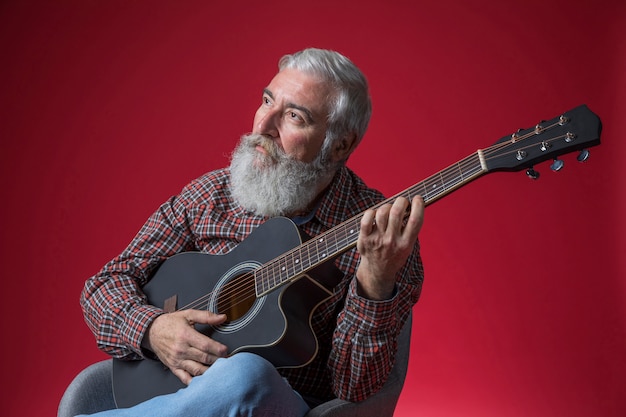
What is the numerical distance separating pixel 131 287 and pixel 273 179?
531 mm

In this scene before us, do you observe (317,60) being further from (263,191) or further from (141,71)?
(141,71)

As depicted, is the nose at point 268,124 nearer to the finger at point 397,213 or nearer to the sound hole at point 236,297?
the sound hole at point 236,297

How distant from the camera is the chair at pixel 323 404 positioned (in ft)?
6.39

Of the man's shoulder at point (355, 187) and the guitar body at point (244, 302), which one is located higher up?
the man's shoulder at point (355, 187)

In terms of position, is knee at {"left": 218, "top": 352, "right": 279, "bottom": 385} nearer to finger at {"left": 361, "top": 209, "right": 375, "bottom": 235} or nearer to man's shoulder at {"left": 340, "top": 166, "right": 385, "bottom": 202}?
finger at {"left": 361, "top": 209, "right": 375, "bottom": 235}

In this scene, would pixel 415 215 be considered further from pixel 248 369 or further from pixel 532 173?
pixel 248 369

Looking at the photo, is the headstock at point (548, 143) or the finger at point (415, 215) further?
the finger at point (415, 215)

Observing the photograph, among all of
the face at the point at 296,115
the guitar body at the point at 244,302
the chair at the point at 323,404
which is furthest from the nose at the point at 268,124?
the chair at the point at 323,404

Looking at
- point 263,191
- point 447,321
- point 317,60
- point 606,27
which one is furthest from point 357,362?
point 606,27

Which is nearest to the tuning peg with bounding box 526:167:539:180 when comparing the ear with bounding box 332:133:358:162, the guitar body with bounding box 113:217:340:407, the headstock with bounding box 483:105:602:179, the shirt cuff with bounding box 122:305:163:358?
the headstock with bounding box 483:105:602:179

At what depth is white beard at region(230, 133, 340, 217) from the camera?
2.32 meters

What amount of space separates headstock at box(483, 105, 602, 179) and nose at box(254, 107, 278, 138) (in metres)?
0.78

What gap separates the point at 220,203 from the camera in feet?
8.03

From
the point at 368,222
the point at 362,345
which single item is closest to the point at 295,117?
the point at 368,222
